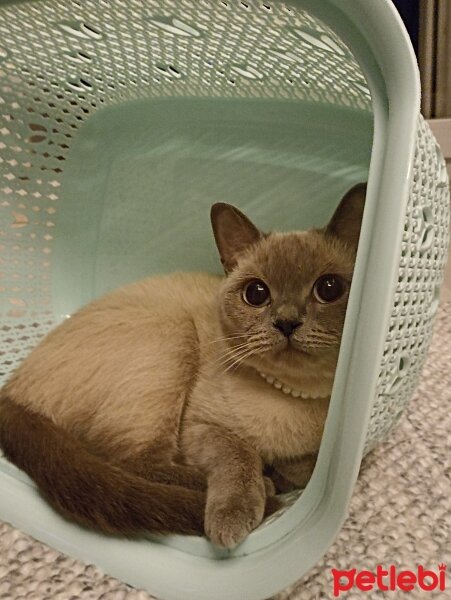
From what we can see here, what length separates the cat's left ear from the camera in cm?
81

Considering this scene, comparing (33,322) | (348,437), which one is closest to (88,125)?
(33,322)

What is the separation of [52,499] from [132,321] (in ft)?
1.06

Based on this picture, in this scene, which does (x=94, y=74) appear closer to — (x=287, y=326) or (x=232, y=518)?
(x=287, y=326)

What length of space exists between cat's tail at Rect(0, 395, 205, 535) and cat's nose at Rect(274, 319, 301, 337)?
27cm

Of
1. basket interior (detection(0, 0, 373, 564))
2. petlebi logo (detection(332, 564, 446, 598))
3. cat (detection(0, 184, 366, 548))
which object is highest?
basket interior (detection(0, 0, 373, 564))

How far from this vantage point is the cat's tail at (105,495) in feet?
2.53

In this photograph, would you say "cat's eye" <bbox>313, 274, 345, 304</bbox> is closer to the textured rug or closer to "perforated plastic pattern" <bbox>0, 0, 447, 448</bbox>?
"perforated plastic pattern" <bbox>0, 0, 447, 448</bbox>

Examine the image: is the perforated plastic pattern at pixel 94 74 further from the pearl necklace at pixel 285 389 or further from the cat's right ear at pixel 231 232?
the pearl necklace at pixel 285 389

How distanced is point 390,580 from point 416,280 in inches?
16.5

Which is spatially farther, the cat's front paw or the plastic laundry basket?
the cat's front paw

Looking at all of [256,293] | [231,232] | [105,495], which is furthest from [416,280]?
[105,495]

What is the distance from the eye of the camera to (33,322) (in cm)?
128

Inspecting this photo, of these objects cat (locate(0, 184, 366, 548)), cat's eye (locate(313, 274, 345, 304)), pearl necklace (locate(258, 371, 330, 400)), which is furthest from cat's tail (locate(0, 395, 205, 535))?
cat's eye (locate(313, 274, 345, 304))

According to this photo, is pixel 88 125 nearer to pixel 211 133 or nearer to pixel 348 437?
pixel 211 133
